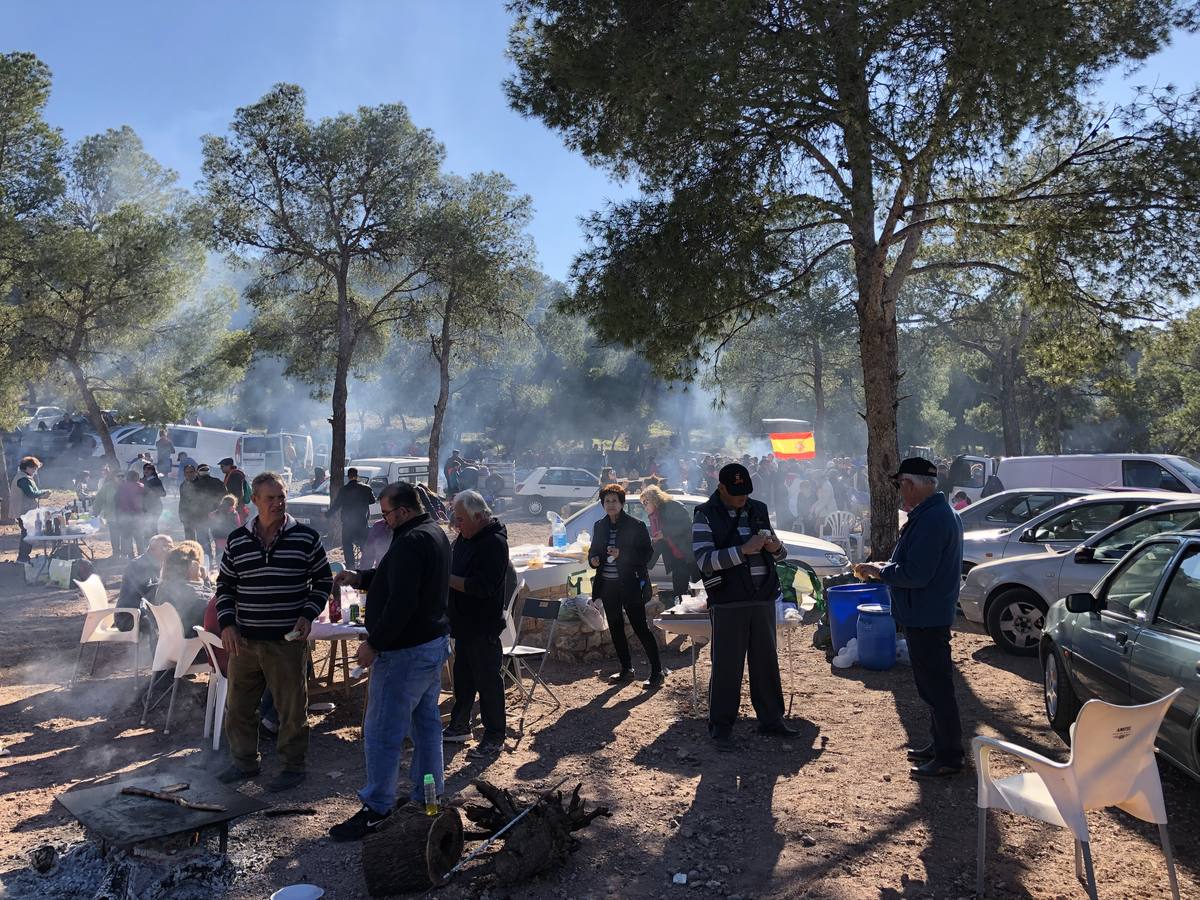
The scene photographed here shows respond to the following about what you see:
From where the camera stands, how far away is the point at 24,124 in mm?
16953

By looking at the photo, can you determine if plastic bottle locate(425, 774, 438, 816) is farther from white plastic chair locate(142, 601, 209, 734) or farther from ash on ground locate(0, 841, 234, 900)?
white plastic chair locate(142, 601, 209, 734)

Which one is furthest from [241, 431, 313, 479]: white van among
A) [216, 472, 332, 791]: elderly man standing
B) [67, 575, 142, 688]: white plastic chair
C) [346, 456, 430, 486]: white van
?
[216, 472, 332, 791]: elderly man standing

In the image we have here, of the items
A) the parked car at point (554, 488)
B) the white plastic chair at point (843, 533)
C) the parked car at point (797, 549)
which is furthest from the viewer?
the parked car at point (554, 488)

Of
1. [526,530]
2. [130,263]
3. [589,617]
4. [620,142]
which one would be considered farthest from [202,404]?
[589,617]

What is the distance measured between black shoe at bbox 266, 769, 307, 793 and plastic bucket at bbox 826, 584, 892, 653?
5.06 metres

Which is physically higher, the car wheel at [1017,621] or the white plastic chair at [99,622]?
the white plastic chair at [99,622]

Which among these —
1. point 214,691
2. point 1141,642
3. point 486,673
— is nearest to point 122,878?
point 214,691

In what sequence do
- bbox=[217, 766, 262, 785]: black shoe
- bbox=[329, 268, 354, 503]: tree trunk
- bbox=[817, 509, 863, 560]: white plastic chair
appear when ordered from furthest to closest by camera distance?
bbox=[329, 268, 354, 503]: tree trunk → bbox=[817, 509, 863, 560]: white plastic chair → bbox=[217, 766, 262, 785]: black shoe

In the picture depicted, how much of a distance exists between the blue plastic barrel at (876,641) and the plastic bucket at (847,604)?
32 cm

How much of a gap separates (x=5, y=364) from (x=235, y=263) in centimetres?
464

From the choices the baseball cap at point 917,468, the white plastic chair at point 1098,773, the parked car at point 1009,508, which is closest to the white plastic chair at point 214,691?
the baseball cap at point 917,468

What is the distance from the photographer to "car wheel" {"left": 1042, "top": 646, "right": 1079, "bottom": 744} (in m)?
5.70

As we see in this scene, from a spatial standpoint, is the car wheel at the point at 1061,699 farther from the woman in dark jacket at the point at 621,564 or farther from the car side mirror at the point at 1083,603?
the woman in dark jacket at the point at 621,564

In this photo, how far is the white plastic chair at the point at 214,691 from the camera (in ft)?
19.6
